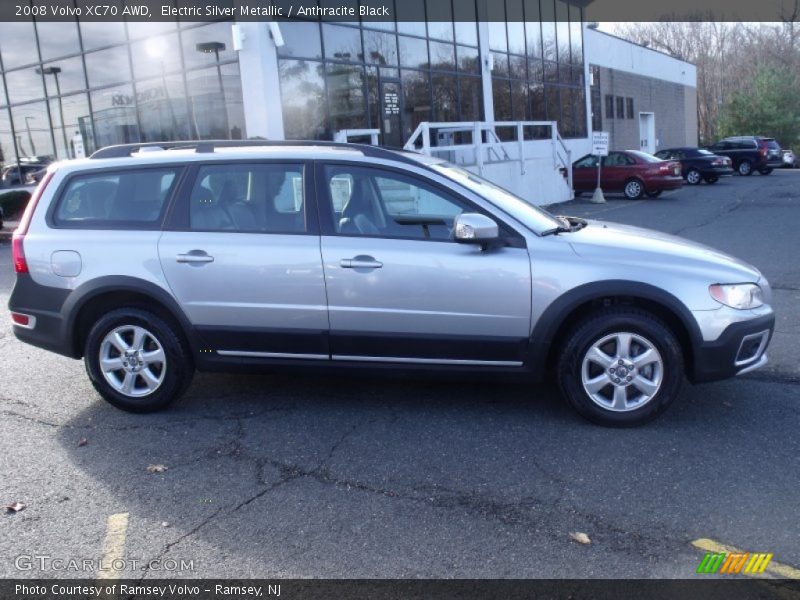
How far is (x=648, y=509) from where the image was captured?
384 centimetres

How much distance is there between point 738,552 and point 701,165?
2756 cm

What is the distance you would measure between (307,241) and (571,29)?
28399mm

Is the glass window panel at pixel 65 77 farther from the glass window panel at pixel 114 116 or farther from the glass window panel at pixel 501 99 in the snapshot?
the glass window panel at pixel 501 99

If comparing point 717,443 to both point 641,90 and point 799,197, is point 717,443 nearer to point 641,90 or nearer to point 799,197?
point 799,197

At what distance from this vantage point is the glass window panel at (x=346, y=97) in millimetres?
17125

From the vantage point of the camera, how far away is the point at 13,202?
20438mm

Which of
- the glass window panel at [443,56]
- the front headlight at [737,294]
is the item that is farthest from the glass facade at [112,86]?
the front headlight at [737,294]

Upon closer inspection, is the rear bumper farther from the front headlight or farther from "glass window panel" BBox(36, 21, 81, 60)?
"glass window panel" BBox(36, 21, 81, 60)

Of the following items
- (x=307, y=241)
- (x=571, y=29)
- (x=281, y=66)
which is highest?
(x=571, y=29)

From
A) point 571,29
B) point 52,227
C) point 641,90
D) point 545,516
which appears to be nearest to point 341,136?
point 52,227

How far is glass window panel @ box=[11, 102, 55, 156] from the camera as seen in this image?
66.8 feet

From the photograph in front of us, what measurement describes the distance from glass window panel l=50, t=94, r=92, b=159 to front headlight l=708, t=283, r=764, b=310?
1764 centimetres

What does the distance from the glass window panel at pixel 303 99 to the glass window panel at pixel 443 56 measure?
5.12m

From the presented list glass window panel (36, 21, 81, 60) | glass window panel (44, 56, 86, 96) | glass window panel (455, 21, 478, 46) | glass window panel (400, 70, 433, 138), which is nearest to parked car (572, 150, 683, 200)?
glass window panel (455, 21, 478, 46)
